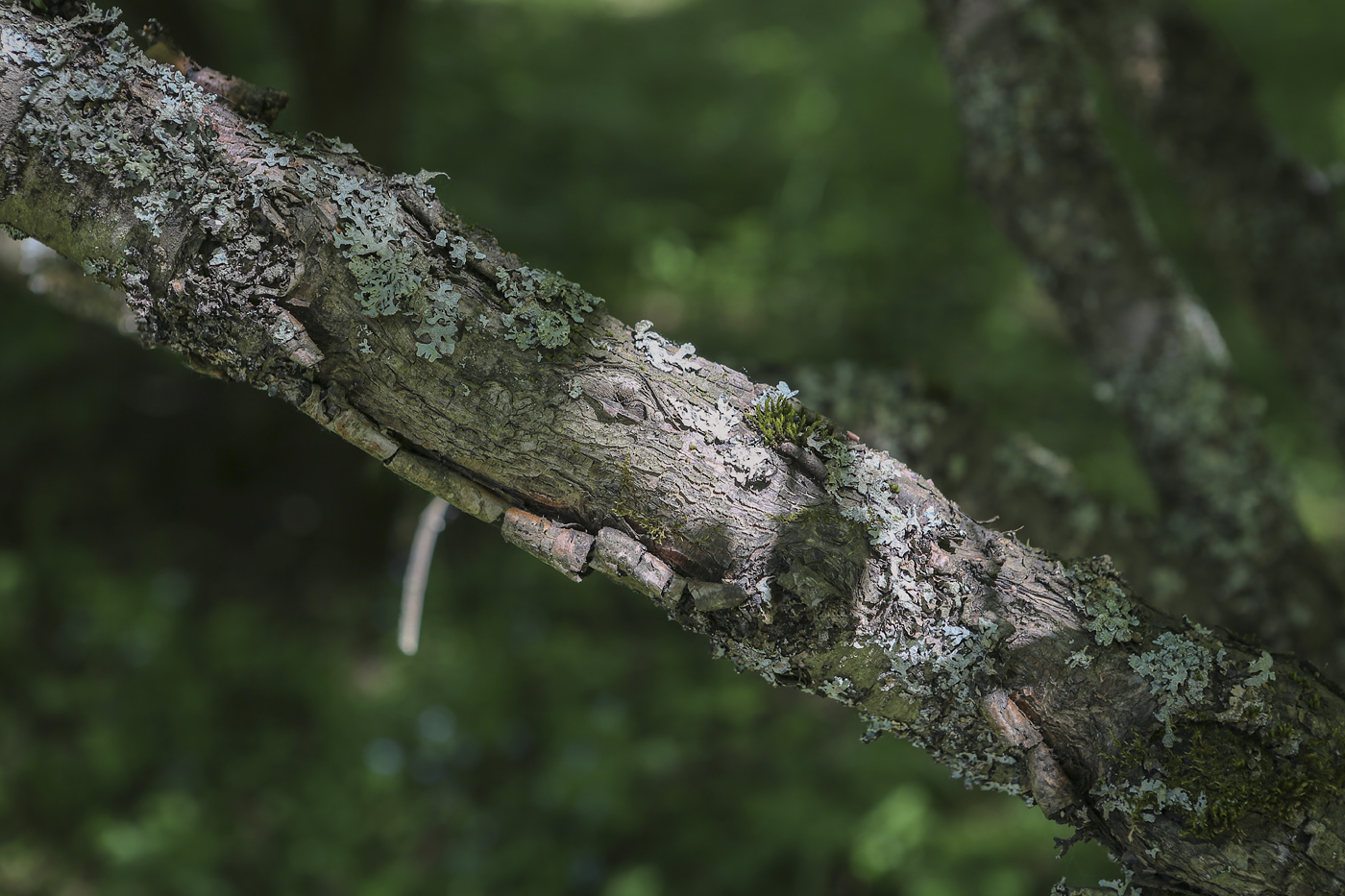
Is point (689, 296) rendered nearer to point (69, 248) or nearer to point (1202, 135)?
point (1202, 135)

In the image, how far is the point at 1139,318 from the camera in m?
2.13

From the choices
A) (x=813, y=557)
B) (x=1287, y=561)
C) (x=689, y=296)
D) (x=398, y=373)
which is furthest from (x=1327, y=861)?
(x=689, y=296)

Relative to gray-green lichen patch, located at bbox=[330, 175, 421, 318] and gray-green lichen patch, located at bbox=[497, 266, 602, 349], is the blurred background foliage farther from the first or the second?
gray-green lichen patch, located at bbox=[330, 175, 421, 318]

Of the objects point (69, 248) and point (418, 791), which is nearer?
point (69, 248)

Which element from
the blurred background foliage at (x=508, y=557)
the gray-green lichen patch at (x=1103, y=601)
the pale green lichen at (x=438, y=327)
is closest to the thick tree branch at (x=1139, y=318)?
the blurred background foliage at (x=508, y=557)

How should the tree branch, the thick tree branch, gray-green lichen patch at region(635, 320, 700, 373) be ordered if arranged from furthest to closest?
the tree branch
the thick tree branch
gray-green lichen patch at region(635, 320, 700, 373)

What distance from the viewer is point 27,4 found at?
3.30ft

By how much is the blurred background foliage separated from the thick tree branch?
49cm

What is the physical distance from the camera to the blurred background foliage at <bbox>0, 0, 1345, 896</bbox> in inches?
122

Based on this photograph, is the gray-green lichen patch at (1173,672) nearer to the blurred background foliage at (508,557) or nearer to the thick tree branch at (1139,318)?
the blurred background foliage at (508,557)

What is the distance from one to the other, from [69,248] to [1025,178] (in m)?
1.91

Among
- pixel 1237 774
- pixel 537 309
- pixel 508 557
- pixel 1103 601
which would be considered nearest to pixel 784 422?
pixel 537 309

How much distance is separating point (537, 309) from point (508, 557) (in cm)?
327

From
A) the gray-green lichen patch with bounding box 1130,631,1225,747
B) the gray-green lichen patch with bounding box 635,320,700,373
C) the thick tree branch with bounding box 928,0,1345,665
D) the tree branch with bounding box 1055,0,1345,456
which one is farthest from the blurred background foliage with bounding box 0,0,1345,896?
the tree branch with bounding box 1055,0,1345,456
